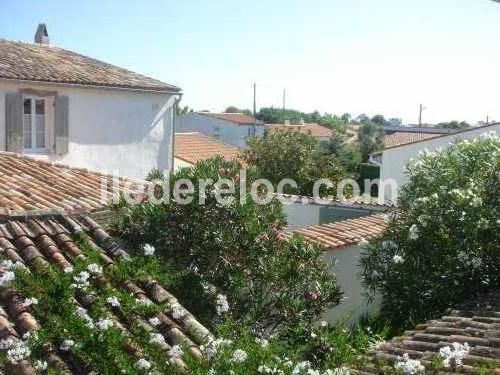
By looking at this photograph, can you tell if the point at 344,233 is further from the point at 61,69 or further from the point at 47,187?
the point at 61,69

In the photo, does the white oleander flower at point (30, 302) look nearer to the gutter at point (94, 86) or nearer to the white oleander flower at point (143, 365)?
the white oleander flower at point (143, 365)

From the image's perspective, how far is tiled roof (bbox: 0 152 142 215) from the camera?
8.18 metres

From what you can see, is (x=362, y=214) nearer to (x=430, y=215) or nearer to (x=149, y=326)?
(x=430, y=215)

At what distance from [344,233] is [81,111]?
30.9 ft

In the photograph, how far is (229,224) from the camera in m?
7.18

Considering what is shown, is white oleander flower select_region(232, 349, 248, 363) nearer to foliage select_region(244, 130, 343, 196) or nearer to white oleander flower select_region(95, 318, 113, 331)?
white oleander flower select_region(95, 318, 113, 331)

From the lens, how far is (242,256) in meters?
7.19

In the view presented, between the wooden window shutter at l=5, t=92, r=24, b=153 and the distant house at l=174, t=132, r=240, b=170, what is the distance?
34.7 ft

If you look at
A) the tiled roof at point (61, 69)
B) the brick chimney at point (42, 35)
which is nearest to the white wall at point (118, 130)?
the tiled roof at point (61, 69)

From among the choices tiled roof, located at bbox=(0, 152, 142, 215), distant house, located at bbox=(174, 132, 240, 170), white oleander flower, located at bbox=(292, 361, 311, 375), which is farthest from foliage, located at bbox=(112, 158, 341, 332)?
distant house, located at bbox=(174, 132, 240, 170)

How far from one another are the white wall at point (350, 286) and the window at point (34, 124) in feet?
32.0

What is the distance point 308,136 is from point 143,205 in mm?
19489

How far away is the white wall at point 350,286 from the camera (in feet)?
36.6

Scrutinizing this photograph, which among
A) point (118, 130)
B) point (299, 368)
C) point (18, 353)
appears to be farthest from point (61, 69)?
point (299, 368)
